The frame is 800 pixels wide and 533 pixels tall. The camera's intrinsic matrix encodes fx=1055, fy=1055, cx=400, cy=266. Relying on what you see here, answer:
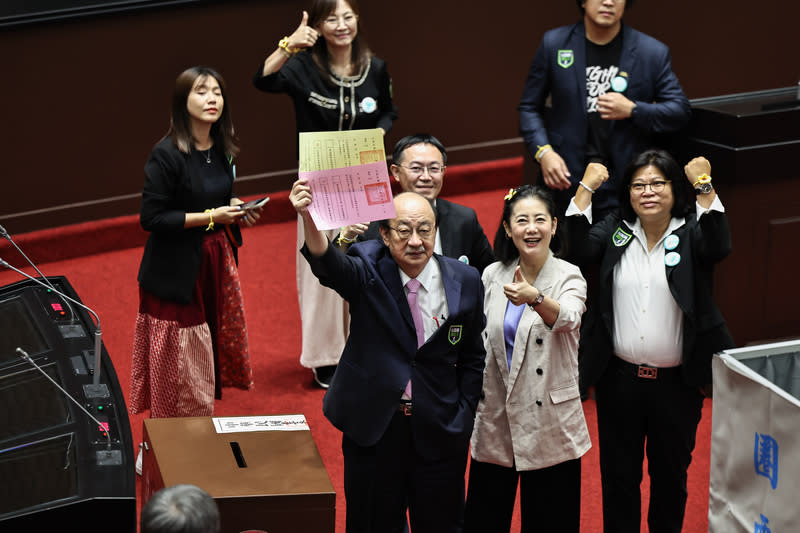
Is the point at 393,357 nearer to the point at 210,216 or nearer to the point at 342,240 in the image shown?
the point at 342,240

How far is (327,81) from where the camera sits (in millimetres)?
4766

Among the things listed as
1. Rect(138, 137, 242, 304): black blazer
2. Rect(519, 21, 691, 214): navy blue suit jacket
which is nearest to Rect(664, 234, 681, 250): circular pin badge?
Rect(519, 21, 691, 214): navy blue suit jacket

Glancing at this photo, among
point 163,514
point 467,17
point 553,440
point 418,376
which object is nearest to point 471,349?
point 418,376

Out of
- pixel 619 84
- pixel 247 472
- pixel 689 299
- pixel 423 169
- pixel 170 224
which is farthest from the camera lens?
pixel 619 84

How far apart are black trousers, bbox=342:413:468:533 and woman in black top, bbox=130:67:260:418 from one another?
1.24m

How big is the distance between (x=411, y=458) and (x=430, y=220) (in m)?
0.72

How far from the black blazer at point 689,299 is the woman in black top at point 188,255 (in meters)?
1.43

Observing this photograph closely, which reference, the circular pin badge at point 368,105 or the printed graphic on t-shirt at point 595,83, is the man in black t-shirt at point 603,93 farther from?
the circular pin badge at point 368,105

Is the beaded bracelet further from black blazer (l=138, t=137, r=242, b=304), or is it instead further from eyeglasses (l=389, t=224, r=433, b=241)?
eyeglasses (l=389, t=224, r=433, b=241)

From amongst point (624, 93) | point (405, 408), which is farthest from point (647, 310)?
point (624, 93)

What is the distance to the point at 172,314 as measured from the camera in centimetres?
415

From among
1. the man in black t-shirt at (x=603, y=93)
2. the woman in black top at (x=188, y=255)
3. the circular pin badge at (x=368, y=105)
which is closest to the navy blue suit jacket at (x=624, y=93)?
the man in black t-shirt at (x=603, y=93)

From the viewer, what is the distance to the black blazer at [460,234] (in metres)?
3.71

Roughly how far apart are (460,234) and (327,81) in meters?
1.36
